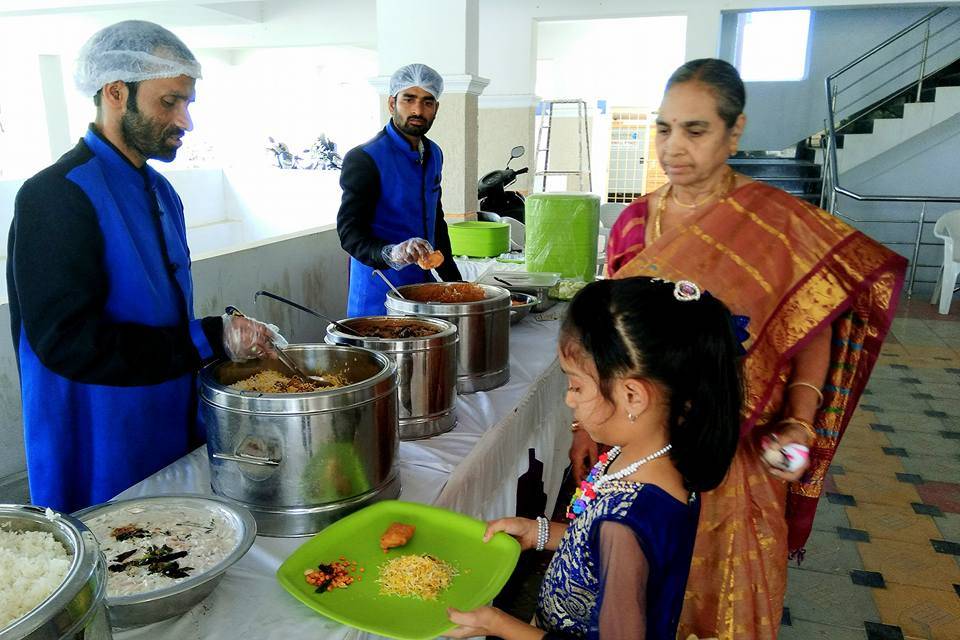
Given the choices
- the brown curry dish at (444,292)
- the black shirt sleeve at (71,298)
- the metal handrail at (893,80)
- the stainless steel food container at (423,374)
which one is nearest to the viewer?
the black shirt sleeve at (71,298)

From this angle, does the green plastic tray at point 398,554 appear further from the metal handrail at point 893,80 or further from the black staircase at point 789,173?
the metal handrail at point 893,80

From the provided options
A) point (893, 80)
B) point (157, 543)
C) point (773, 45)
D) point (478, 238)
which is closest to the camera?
point (157, 543)

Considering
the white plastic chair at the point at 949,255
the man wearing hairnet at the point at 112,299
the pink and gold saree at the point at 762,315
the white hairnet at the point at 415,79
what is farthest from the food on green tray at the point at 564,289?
the white plastic chair at the point at 949,255

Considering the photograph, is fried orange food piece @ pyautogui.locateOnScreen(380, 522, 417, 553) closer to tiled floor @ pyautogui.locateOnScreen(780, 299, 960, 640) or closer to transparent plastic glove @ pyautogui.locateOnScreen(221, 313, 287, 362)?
transparent plastic glove @ pyautogui.locateOnScreen(221, 313, 287, 362)

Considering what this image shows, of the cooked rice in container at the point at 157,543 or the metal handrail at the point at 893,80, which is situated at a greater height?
the metal handrail at the point at 893,80

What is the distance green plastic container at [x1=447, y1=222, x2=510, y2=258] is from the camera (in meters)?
3.45

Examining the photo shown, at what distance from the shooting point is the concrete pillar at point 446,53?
13.3 ft

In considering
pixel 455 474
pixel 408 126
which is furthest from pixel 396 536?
pixel 408 126

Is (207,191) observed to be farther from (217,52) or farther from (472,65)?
(472,65)

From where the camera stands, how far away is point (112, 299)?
1240 millimetres

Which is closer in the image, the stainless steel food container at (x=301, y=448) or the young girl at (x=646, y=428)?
the young girl at (x=646, y=428)

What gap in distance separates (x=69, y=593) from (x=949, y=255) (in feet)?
22.2

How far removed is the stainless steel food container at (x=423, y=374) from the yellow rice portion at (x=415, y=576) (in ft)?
1.42

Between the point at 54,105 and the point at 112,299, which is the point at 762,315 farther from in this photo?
the point at 54,105
